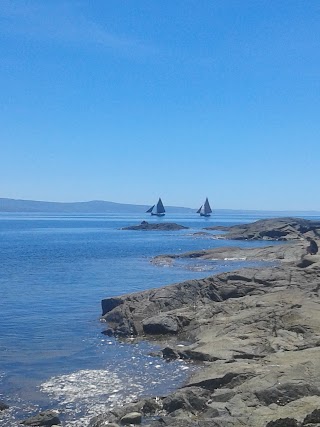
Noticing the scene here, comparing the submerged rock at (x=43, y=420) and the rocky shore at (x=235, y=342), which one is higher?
the rocky shore at (x=235, y=342)

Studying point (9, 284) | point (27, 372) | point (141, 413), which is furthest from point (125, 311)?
point (9, 284)

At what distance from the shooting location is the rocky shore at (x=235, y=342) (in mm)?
18656

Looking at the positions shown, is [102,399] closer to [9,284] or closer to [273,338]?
[273,338]

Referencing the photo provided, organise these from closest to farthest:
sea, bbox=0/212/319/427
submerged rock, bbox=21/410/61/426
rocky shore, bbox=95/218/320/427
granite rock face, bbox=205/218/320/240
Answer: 1. rocky shore, bbox=95/218/320/427
2. submerged rock, bbox=21/410/61/426
3. sea, bbox=0/212/319/427
4. granite rock face, bbox=205/218/320/240

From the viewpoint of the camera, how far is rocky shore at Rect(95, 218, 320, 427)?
18.7 metres

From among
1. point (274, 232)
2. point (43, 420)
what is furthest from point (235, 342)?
point (274, 232)

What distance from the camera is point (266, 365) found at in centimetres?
2298

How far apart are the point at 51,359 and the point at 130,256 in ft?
197

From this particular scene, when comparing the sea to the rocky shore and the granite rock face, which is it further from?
the granite rock face

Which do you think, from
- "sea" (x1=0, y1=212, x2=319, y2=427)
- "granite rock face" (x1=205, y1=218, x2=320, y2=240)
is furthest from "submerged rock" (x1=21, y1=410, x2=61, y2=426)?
"granite rock face" (x1=205, y1=218, x2=320, y2=240)

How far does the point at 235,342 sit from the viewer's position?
27.8 m

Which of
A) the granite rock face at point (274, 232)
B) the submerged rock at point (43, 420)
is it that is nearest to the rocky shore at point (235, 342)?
the submerged rock at point (43, 420)

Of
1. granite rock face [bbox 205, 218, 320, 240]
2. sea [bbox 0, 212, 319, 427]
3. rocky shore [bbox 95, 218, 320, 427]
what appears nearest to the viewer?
rocky shore [bbox 95, 218, 320, 427]

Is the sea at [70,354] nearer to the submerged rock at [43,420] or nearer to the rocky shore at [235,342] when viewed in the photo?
the submerged rock at [43,420]
